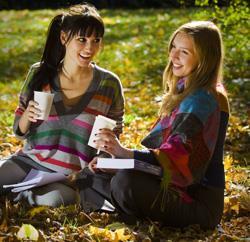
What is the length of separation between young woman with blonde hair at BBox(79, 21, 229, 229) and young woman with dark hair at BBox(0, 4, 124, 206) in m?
0.61

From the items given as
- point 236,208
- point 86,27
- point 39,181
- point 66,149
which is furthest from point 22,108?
point 236,208

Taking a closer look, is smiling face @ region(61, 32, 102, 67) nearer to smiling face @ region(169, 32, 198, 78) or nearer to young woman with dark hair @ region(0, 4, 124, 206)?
young woman with dark hair @ region(0, 4, 124, 206)

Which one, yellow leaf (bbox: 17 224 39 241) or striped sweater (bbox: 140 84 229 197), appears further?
striped sweater (bbox: 140 84 229 197)

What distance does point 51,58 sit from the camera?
4203mm

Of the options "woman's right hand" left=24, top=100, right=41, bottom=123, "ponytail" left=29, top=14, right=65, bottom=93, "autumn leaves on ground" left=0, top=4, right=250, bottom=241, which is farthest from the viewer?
"ponytail" left=29, top=14, right=65, bottom=93

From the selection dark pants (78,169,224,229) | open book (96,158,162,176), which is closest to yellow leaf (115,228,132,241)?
dark pants (78,169,224,229)

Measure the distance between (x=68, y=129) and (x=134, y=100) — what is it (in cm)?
348

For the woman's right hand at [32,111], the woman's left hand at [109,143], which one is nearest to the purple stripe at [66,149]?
the woman's right hand at [32,111]

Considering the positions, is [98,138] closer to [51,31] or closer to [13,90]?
[51,31]

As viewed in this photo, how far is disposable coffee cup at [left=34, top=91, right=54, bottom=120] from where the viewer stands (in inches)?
143

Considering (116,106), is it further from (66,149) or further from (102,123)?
(102,123)

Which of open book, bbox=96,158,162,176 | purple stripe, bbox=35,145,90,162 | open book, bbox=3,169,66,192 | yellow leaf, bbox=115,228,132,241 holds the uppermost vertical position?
open book, bbox=96,158,162,176

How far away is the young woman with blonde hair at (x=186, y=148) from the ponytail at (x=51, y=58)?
895mm

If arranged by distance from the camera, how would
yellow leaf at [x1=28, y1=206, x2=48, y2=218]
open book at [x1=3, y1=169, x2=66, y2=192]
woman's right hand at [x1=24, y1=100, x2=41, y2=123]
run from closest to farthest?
yellow leaf at [x1=28, y1=206, x2=48, y2=218], woman's right hand at [x1=24, y1=100, x2=41, y2=123], open book at [x1=3, y1=169, x2=66, y2=192]
